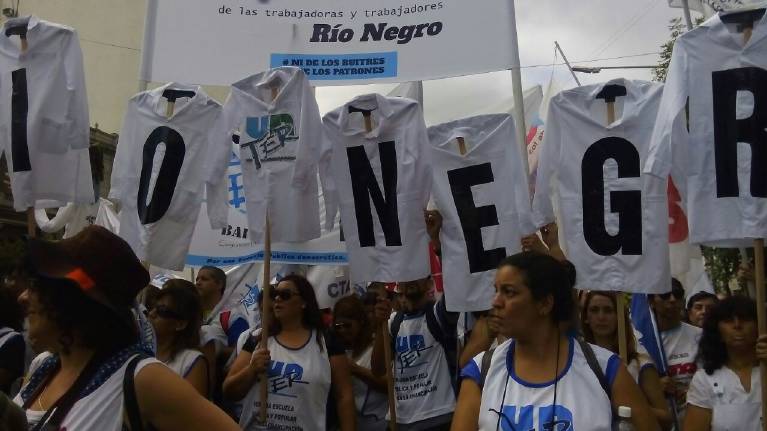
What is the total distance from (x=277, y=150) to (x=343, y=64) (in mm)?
1473

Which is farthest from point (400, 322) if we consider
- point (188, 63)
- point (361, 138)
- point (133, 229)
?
point (188, 63)

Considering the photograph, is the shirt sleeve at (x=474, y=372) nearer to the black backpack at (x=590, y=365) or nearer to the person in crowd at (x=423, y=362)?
the black backpack at (x=590, y=365)

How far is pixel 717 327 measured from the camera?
184 inches

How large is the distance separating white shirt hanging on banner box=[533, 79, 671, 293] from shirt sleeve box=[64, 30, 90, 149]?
3211 mm

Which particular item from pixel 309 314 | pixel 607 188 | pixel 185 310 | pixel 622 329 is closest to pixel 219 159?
pixel 309 314

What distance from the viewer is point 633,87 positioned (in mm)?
5340

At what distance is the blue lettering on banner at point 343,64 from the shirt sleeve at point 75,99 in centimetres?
155

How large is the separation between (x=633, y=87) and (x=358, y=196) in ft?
6.36

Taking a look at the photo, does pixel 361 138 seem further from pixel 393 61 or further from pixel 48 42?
pixel 48 42

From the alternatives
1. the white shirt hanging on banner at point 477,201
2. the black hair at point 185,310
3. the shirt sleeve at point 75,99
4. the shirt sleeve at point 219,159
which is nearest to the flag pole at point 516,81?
the white shirt hanging on banner at point 477,201

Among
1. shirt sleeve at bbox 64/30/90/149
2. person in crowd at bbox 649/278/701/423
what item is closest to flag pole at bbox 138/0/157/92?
shirt sleeve at bbox 64/30/90/149

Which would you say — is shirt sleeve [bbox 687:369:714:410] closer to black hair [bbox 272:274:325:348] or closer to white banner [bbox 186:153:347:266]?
black hair [bbox 272:274:325:348]

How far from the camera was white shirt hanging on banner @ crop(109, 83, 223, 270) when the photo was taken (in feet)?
20.3

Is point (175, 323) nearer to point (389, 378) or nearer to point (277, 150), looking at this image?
point (389, 378)
